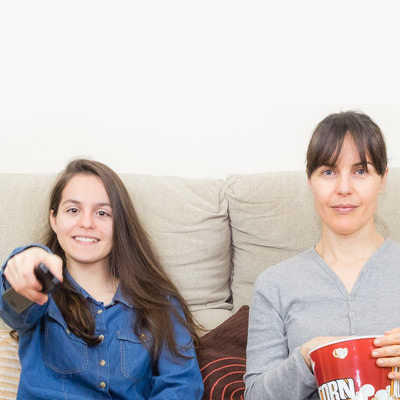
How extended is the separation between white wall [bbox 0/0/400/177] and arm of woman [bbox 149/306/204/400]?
809mm

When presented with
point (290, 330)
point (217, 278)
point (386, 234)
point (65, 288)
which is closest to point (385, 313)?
point (290, 330)

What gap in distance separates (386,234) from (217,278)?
1.69 feet

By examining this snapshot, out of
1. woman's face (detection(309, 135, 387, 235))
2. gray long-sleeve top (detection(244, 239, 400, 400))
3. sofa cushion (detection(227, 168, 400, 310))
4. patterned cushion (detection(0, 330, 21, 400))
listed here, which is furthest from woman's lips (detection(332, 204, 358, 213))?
patterned cushion (detection(0, 330, 21, 400))

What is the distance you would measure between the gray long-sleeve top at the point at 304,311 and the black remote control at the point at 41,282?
0.48 m

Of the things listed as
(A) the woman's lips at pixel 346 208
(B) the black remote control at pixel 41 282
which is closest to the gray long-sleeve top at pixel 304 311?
(A) the woman's lips at pixel 346 208

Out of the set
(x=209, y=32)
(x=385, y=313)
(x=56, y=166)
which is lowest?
(x=385, y=313)

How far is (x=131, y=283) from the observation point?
142cm

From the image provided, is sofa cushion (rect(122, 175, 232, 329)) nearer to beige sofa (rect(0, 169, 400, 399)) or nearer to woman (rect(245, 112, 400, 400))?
beige sofa (rect(0, 169, 400, 399))

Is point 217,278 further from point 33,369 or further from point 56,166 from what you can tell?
point 56,166

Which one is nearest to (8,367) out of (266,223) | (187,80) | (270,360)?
(270,360)

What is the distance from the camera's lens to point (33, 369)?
125 cm

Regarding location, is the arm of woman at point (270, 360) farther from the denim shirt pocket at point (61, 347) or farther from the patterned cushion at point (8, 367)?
the patterned cushion at point (8, 367)

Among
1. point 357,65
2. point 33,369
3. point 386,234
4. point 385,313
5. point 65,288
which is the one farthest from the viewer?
point 357,65

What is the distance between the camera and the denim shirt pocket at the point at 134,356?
1.28 metres
